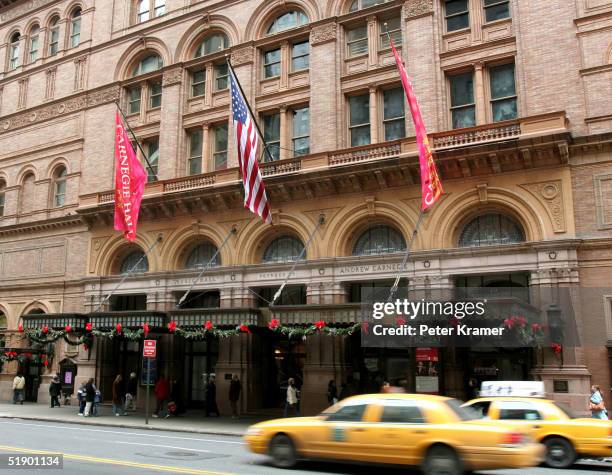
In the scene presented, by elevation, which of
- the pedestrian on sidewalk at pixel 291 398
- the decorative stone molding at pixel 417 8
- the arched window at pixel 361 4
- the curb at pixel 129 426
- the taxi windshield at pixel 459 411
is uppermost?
the arched window at pixel 361 4

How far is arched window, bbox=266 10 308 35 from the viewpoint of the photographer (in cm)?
3050

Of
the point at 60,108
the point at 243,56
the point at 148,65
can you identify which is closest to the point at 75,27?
the point at 60,108

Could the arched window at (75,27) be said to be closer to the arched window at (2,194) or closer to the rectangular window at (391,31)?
the arched window at (2,194)

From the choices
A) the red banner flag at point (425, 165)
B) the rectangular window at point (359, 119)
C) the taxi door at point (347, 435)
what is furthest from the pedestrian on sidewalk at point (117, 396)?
the taxi door at point (347, 435)

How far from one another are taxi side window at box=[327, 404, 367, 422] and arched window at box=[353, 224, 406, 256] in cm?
1337

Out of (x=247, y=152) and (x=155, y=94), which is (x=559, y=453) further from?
(x=155, y=94)

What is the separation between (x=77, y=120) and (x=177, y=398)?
17856 millimetres

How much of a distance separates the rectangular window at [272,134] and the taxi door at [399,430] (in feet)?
62.4

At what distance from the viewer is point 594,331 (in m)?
20.8

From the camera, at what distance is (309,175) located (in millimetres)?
26359

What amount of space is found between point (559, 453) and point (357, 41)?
65.5 feet

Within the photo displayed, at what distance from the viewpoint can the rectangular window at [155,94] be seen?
1352 inches

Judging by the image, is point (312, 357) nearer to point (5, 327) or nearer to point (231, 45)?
point (231, 45)

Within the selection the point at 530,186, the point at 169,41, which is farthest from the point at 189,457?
the point at 169,41
